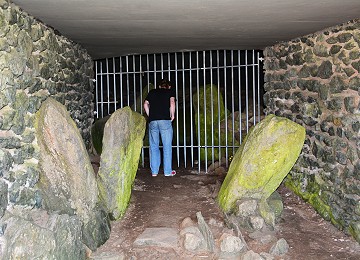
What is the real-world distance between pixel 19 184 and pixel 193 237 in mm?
1696

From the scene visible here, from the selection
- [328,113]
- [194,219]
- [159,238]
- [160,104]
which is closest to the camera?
[159,238]

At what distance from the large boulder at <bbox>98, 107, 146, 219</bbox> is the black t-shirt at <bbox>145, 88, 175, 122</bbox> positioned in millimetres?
1598

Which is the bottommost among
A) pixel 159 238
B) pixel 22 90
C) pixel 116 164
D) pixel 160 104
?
pixel 159 238

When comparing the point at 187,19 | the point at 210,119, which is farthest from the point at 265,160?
the point at 210,119

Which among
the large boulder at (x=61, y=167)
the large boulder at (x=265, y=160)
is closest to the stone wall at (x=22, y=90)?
the large boulder at (x=61, y=167)

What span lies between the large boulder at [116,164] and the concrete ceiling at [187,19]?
110 centimetres

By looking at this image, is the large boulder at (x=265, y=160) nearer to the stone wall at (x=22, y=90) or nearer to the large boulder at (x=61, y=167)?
the large boulder at (x=61, y=167)

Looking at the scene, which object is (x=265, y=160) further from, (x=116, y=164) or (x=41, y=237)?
(x=41, y=237)

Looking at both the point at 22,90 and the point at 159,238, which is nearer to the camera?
the point at 22,90

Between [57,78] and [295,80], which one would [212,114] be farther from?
[57,78]

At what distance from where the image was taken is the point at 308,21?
5117mm

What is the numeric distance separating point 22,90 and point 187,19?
1854 millimetres

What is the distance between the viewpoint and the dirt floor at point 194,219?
15.1ft

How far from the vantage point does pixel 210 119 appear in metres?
9.05
